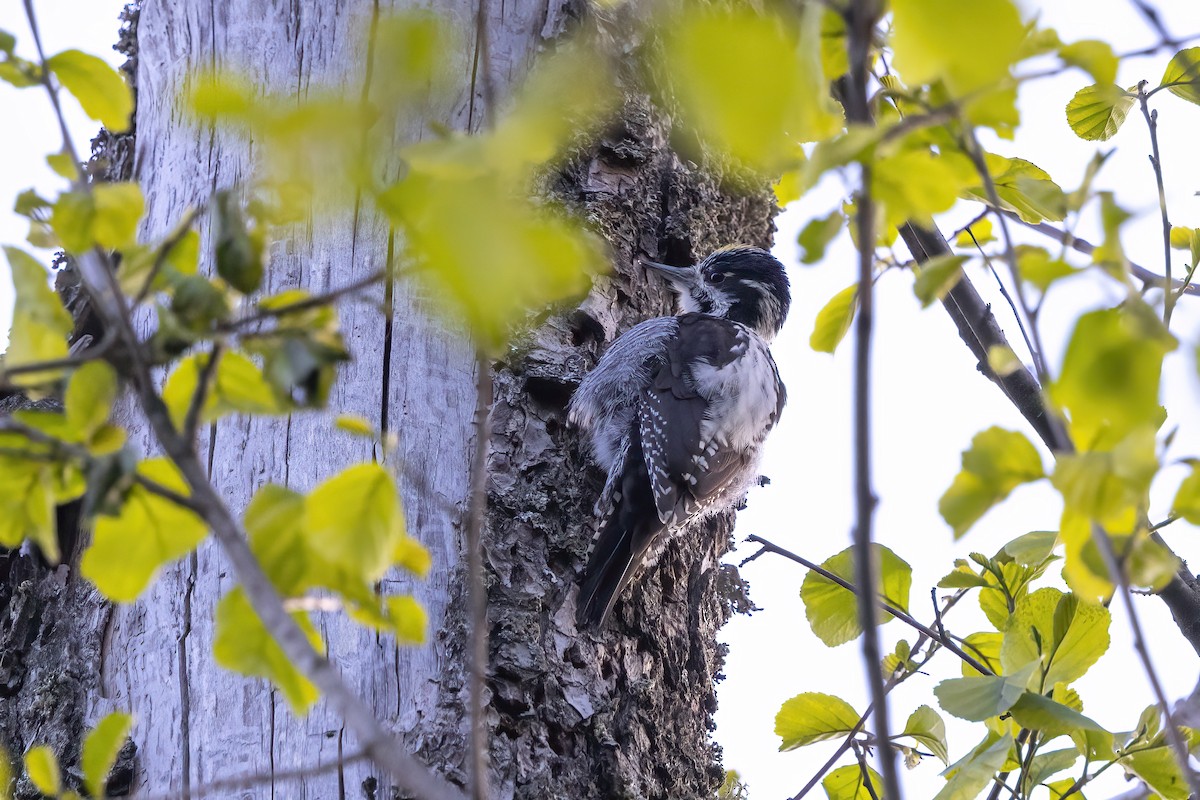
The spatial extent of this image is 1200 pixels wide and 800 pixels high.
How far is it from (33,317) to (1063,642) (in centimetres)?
146

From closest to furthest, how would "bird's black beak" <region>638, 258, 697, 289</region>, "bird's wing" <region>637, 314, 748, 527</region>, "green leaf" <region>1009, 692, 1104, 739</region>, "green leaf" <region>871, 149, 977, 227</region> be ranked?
1. "green leaf" <region>871, 149, 977, 227</region>
2. "green leaf" <region>1009, 692, 1104, 739</region>
3. "bird's wing" <region>637, 314, 748, 527</region>
4. "bird's black beak" <region>638, 258, 697, 289</region>

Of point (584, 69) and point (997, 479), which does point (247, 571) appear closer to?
point (584, 69)

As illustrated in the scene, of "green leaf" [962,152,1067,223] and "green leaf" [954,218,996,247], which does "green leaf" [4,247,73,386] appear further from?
"green leaf" [954,218,996,247]

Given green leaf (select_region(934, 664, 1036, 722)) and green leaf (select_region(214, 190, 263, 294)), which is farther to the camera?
green leaf (select_region(934, 664, 1036, 722))

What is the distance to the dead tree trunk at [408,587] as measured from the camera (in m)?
2.07

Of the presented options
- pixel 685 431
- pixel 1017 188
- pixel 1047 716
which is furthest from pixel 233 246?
pixel 685 431

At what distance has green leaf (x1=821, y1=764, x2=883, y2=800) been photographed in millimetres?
2145

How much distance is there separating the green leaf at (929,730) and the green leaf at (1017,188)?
2.92ft

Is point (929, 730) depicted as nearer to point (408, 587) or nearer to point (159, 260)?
point (408, 587)

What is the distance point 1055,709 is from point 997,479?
649 millimetres

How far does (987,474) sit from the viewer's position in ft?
3.44

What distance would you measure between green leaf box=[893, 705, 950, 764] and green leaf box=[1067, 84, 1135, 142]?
47.4 inches

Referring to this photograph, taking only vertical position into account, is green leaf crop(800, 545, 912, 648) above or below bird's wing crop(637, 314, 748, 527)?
below

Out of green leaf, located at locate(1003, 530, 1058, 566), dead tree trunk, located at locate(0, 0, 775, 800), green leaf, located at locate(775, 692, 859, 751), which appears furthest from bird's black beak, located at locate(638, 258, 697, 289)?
green leaf, located at locate(1003, 530, 1058, 566)
